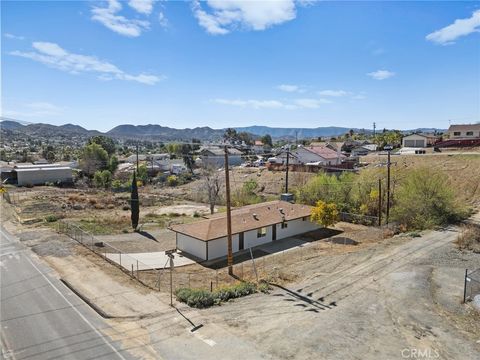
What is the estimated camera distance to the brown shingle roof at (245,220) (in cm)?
2914

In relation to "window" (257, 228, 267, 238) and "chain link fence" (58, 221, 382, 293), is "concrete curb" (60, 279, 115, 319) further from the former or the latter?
"window" (257, 228, 267, 238)

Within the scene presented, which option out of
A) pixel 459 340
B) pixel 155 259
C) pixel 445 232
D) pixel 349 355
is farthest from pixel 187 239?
pixel 445 232

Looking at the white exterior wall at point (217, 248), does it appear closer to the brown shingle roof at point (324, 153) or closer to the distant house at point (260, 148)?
the brown shingle roof at point (324, 153)

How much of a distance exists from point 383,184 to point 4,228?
141ft

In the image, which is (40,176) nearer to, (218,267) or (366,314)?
(218,267)

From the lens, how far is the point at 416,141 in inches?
3580

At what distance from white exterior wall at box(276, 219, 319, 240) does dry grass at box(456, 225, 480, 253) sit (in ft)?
44.4

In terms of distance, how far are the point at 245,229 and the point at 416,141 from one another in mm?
76666

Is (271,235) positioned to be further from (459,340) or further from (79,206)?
(79,206)

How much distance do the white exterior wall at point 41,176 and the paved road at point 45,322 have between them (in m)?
54.5

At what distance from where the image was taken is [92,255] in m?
27.4

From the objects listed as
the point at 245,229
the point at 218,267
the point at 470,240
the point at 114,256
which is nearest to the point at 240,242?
the point at 245,229

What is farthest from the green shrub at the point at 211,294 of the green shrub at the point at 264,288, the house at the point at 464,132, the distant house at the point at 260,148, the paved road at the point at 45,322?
the house at the point at 464,132

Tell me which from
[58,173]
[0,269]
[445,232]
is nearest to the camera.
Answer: [0,269]
